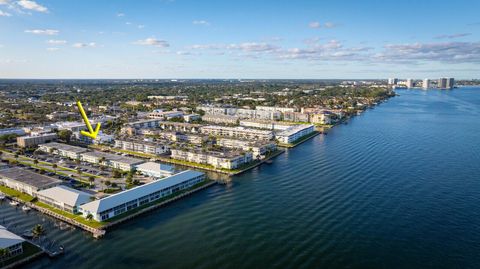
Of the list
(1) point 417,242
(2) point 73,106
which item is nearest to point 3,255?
(1) point 417,242

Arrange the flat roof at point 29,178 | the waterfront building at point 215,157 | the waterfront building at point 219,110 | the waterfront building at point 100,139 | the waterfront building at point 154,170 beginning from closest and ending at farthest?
the flat roof at point 29,178 < the waterfront building at point 154,170 < the waterfront building at point 215,157 < the waterfront building at point 100,139 < the waterfront building at point 219,110

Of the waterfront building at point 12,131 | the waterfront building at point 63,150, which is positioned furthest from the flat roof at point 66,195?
the waterfront building at point 12,131

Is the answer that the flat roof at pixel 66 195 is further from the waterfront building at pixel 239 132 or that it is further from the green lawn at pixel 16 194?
the waterfront building at pixel 239 132

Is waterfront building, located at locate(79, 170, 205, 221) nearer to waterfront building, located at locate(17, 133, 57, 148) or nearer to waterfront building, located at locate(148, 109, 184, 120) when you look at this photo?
waterfront building, located at locate(17, 133, 57, 148)

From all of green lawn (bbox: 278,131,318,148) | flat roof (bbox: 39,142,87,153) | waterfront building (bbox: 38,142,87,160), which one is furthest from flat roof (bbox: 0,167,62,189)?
green lawn (bbox: 278,131,318,148)

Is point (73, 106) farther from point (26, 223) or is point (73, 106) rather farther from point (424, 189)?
point (424, 189)
